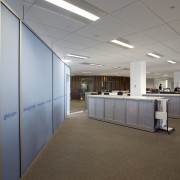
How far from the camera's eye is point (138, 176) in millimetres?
2646

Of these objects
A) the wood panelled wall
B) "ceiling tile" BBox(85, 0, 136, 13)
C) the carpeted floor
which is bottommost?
the carpeted floor

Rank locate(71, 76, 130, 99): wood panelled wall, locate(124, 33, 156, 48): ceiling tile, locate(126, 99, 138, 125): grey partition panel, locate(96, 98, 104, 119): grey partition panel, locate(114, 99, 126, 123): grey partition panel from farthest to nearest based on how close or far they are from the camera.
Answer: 1. locate(71, 76, 130, 99): wood panelled wall
2. locate(96, 98, 104, 119): grey partition panel
3. locate(114, 99, 126, 123): grey partition panel
4. locate(126, 99, 138, 125): grey partition panel
5. locate(124, 33, 156, 48): ceiling tile

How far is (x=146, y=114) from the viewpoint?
17.7 feet

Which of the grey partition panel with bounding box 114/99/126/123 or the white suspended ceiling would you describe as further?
the grey partition panel with bounding box 114/99/126/123

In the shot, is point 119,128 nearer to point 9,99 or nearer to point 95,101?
point 95,101

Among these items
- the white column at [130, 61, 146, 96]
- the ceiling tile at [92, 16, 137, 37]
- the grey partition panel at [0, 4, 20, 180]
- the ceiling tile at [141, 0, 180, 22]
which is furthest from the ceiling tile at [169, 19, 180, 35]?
the white column at [130, 61, 146, 96]

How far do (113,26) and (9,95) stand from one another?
2663 millimetres

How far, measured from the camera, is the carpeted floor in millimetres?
2709

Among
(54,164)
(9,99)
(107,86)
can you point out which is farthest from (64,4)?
(107,86)

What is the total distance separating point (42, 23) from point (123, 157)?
3347 mm

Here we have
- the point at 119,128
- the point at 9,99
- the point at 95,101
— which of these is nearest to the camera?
the point at 9,99

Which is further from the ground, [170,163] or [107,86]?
[107,86]

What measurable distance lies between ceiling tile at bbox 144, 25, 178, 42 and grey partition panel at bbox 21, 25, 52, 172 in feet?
8.99

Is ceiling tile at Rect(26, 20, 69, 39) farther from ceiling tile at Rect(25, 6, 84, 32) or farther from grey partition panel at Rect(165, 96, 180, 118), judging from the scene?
grey partition panel at Rect(165, 96, 180, 118)
